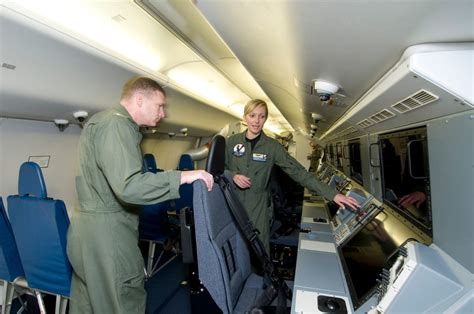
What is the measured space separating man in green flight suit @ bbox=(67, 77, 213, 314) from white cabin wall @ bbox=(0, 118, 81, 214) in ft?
5.48

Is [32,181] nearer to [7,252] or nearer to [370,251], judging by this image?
[7,252]

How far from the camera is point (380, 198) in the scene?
2217 millimetres

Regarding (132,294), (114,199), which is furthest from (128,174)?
(132,294)

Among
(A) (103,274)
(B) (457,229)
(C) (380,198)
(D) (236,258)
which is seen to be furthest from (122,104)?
(C) (380,198)

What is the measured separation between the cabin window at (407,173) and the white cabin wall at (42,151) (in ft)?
11.8

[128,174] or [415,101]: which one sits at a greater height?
[415,101]

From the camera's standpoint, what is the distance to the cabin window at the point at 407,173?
4.50 feet

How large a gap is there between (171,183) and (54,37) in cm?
109

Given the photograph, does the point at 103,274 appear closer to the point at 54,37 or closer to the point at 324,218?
the point at 54,37

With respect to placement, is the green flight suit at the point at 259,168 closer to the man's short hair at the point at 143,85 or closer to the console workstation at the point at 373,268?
the console workstation at the point at 373,268

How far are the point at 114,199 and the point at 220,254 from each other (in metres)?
0.77

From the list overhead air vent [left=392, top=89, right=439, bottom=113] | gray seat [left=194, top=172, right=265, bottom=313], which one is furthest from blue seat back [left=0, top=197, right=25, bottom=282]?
overhead air vent [left=392, top=89, right=439, bottom=113]

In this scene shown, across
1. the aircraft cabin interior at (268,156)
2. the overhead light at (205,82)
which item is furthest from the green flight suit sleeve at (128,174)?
the overhead light at (205,82)

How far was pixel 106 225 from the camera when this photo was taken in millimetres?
1560
